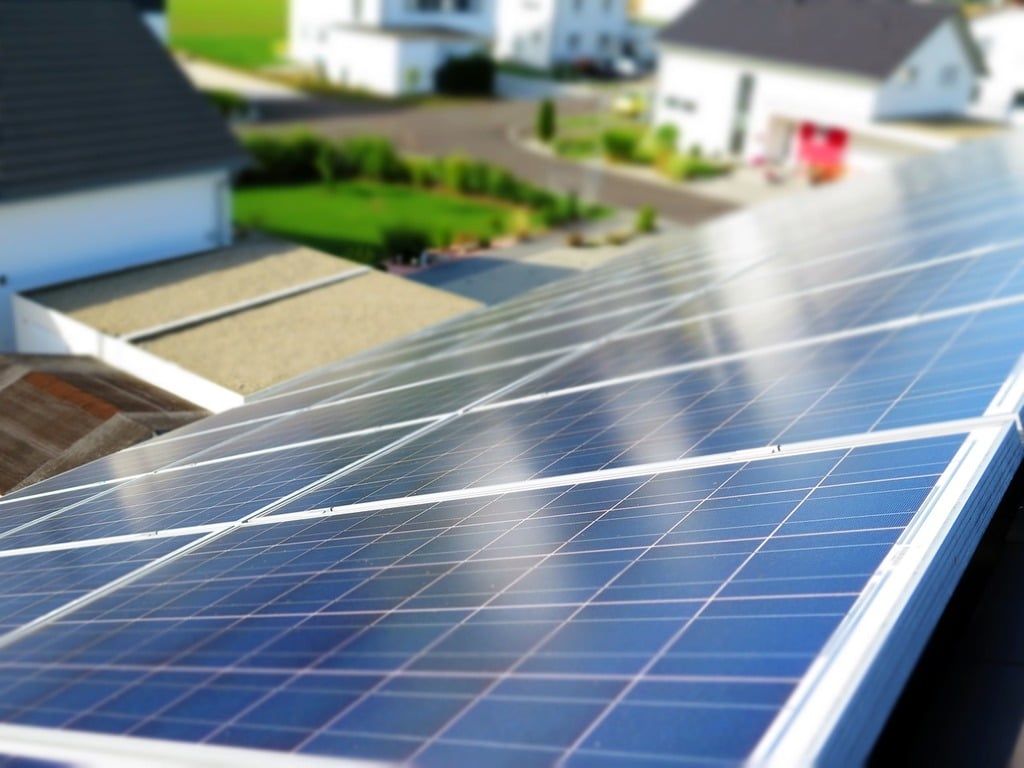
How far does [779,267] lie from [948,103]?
35698mm

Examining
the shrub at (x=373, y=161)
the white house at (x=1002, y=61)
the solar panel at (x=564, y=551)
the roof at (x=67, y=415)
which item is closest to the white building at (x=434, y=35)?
the shrub at (x=373, y=161)

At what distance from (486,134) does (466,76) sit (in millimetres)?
13275

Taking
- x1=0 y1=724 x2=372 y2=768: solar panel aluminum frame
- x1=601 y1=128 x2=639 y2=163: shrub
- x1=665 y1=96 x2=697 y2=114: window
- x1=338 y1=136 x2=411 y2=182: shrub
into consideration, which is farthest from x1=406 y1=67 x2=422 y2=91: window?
x1=0 y1=724 x2=372 y2=768: solar panel aluminum frame

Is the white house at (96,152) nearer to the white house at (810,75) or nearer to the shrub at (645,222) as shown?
the shrub at (645,222)

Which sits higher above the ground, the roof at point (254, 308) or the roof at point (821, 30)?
the roof at point (821, 30)

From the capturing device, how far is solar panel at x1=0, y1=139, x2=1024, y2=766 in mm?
3914

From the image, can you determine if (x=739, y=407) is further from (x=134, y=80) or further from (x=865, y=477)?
(x=134, y=80)

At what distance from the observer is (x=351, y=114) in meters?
50.8

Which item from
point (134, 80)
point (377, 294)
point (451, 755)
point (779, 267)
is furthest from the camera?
point (134, 80)

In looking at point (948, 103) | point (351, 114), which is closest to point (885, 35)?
point (948, 103)

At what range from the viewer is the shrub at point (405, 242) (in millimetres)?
21891

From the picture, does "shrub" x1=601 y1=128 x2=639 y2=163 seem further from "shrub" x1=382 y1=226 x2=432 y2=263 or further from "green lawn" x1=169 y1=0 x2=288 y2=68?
"green lawn" x1=169 y1=0 x2=288 y2=68

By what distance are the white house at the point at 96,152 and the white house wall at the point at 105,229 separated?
0.02 meters

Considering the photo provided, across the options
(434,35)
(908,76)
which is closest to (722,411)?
(908,76)
